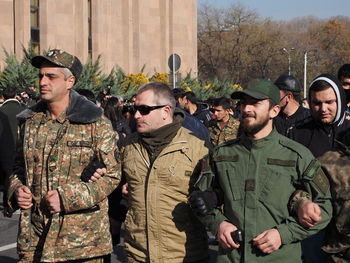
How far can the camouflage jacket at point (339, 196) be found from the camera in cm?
406

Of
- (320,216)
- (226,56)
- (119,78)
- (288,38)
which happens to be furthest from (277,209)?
(288,38)

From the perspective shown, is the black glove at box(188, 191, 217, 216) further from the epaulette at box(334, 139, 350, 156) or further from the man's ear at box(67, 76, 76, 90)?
the man's ear at box(67, 76, 76, 90)

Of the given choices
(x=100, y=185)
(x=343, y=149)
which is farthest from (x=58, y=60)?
(x=343, y=149)

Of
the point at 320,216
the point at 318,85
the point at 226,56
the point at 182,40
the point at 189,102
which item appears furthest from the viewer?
the point at 226,56

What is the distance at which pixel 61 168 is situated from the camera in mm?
4504

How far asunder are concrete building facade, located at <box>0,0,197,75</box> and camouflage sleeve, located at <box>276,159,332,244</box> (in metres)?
23.9

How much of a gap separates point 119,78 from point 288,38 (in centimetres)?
6801

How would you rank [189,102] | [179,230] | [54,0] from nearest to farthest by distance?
1. [179,230]
2. [189,102]
3. [54,0]

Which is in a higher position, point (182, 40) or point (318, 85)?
point (182, 40)

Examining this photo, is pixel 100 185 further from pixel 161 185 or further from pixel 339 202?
pixel 339 202

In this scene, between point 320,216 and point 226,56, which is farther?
point 226,56

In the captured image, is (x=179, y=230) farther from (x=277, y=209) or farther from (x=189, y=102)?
(x=189, y=102)

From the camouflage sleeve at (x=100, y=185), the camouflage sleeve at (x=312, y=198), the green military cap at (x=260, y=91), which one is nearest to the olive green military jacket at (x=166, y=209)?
the camouflage sleeve at (x=100, y=185)

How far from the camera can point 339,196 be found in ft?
13.4
